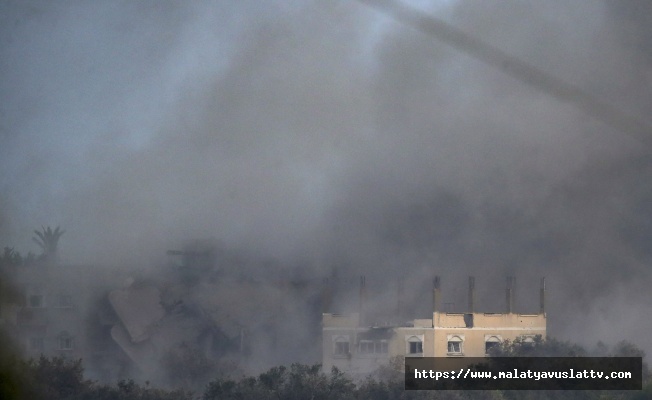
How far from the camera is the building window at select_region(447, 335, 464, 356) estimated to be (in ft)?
162

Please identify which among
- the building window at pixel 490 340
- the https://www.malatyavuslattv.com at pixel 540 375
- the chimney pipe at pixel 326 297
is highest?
the chimney pipe at pixel 326 297

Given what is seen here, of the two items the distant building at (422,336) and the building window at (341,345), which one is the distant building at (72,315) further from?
the distant building at (422,336)

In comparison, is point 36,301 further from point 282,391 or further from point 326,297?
point 282,391

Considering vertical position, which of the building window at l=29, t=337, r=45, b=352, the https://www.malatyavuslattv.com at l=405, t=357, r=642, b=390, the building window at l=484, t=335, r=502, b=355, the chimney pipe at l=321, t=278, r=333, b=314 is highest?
the chimney pipe at l=321, t=278, r=333, b=314

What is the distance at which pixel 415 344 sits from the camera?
161ft

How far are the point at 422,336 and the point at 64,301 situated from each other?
1723cm

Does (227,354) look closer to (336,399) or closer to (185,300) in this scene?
(185,300)

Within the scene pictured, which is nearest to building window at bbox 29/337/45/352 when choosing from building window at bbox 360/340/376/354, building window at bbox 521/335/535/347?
building window at bbox 360/340/376/354

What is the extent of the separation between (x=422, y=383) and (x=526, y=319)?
13.7 m

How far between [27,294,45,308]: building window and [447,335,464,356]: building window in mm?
18382

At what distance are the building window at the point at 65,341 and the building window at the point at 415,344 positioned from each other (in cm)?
1558

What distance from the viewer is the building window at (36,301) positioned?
53706 millimetres

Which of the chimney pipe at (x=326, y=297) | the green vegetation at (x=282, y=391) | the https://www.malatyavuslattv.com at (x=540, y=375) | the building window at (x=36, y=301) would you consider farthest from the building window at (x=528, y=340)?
the building window at (x=36, y=301)

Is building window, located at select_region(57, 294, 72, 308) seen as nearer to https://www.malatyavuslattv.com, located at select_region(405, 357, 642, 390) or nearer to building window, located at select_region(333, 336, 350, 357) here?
building window, located at select_region(333, 336, 350, 357)
